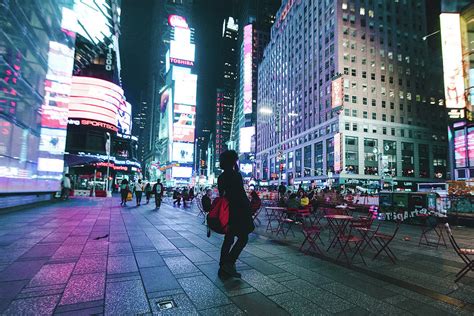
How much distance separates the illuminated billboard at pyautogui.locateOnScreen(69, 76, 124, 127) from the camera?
50500 mm

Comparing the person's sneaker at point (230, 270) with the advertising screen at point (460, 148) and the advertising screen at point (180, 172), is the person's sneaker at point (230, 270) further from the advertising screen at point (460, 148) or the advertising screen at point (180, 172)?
the advertising screen at point (180, 172)

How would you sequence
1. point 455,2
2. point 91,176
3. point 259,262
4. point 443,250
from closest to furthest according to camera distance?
point 259,262, point 443,250, point 455,2, point 91,176

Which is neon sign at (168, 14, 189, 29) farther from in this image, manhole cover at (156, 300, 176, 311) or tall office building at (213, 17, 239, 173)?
manhole cover at (156, 300, 176, 311)

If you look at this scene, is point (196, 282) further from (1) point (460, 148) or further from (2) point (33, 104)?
(1) point (460, 148)

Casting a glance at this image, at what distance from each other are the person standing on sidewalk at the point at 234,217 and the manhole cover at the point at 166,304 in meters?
1.20

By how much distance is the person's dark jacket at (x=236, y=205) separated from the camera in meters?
4.31

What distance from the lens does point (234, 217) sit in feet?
14.2

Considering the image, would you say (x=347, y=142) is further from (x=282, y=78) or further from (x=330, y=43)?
(x=282, y=78)

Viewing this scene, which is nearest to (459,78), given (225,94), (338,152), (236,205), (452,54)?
(452,54)

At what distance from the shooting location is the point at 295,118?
258 feet

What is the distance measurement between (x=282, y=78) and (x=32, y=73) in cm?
8422

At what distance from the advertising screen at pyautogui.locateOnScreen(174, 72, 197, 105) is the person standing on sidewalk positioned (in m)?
94.3

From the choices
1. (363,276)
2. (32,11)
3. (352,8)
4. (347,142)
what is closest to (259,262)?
(363,276)

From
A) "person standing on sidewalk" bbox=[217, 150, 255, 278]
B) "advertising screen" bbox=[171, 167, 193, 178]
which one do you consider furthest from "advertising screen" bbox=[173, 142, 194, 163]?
"person standing on sidewalk" bbox=[217, 150, 255, 278]
